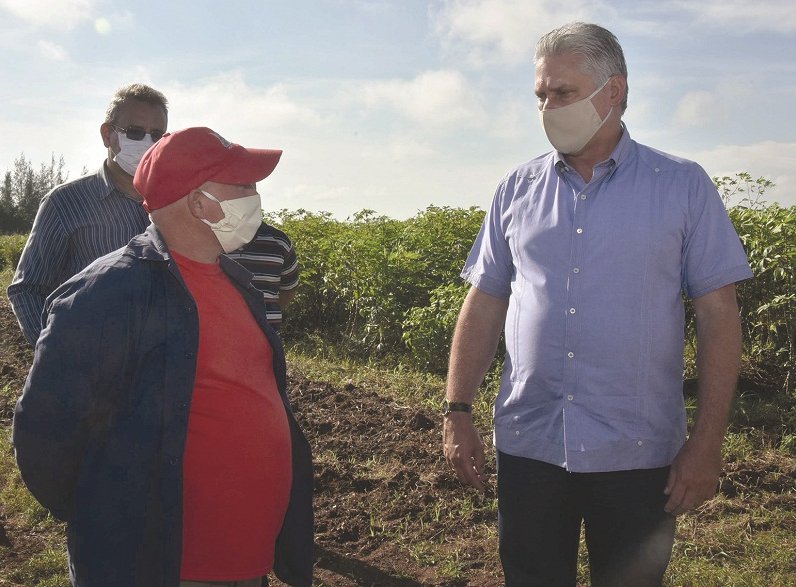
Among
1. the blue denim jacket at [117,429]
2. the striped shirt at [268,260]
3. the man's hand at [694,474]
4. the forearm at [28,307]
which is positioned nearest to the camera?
the blue denim jacket at [117,429]

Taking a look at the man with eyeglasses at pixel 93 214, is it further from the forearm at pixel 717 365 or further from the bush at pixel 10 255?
the bush at pixel 10 255

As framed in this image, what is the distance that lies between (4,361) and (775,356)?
7600mm

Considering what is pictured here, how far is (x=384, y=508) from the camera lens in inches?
200

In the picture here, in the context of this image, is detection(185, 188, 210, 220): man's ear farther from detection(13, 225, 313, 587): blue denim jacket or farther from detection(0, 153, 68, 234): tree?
detection(0, 153, 68, 234): tree

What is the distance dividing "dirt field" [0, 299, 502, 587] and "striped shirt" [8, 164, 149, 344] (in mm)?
1865

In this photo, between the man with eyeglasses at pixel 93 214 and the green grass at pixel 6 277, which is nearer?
the man with eyeglasses at pixel 93 214

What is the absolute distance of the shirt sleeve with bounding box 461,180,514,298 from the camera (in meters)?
3.16

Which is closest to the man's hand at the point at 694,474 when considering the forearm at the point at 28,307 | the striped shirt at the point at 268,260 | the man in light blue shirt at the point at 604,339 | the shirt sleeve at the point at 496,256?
the man in light blue shirt at the point at 604,339

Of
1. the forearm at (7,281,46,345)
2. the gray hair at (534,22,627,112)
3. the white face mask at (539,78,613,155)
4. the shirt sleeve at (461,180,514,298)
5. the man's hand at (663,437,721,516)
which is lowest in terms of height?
the man's hand at (663,437,721,516)

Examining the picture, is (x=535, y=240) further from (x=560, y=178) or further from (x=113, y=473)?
(x=113, y=473)

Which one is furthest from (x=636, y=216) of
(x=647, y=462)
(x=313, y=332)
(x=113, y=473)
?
(x=313, y=332)

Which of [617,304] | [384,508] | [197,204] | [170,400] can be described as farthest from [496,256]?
[384,508]

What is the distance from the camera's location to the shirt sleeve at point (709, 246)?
2.78m

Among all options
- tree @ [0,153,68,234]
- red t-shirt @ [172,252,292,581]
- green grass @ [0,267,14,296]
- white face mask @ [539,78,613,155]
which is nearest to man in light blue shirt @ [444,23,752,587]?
white face mask @ [539,78,613,155]
